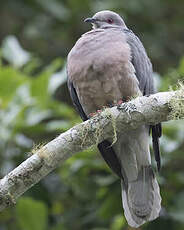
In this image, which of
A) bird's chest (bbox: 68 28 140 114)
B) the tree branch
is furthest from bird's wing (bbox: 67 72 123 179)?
the tree branch

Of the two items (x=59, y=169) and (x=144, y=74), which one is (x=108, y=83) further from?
(x=59, y=169)

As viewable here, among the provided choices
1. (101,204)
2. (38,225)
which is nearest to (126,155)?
(101,204)

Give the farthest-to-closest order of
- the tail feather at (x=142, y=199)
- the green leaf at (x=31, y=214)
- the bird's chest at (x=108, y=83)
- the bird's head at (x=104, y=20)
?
the bird's head at (x=104, y=20)
the green leaf at (x=31, y=214)
the tail feather at (x=142, y=199)
the bird's chest at (x=108, y=83)

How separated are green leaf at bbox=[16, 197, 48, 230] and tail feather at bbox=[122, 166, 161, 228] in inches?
26.2

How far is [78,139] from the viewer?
356 cm

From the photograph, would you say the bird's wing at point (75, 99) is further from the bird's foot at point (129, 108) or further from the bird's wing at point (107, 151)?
the bird's foot at point (129, 108)

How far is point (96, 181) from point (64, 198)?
43 cm

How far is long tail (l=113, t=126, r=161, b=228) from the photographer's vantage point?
434 cm

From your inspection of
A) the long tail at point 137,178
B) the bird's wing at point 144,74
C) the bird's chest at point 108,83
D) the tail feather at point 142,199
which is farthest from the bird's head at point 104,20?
the tail feather at point 142,199

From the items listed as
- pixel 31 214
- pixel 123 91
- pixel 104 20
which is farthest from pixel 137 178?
pixel 104 20

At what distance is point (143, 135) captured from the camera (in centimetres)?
443

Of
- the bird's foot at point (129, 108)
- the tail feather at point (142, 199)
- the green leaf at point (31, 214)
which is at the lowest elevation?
the green leaf at point (31, 214)

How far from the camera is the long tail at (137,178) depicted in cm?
434

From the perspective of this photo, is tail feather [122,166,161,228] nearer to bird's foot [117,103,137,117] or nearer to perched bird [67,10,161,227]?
perched bird [67,10,161,227]
